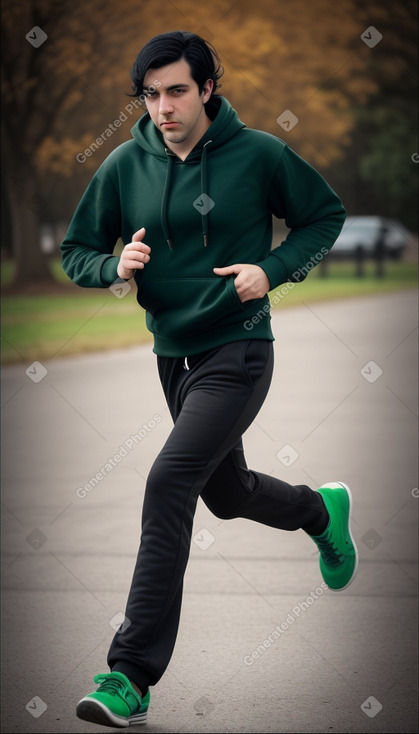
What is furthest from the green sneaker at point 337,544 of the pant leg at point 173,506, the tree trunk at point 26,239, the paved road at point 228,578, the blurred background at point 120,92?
the tree trunk at point 26,239

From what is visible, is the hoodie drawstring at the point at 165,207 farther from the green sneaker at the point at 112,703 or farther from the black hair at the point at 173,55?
the green sneaker at the point at 112,703

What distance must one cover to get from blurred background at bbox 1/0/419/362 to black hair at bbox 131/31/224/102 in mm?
10707

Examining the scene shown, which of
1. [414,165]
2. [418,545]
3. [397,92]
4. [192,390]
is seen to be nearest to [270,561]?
[418,545]

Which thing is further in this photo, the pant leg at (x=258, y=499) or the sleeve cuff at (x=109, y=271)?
the pant leg at (x=258, y=499)

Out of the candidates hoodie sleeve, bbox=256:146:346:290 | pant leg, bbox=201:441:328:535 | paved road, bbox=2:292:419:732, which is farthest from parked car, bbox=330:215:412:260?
hoodie sleeve, bbox=256:146:346:290

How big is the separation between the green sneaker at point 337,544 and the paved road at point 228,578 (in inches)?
10.2

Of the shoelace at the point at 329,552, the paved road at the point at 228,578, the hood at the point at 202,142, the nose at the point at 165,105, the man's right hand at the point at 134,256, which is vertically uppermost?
the nose at the point at 165,105

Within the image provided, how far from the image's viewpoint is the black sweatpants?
3.75 m

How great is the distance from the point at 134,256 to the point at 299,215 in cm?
65

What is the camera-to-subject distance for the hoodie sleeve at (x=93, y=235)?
404cm

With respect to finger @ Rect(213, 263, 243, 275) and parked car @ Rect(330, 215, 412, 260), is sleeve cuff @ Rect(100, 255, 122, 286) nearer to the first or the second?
finger @ Rect(213, 263, 243, 275)

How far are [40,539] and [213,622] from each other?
1645 millimetres

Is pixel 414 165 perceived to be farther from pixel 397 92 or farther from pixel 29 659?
pixel 29 659

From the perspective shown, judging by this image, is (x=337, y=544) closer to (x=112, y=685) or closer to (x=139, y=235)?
(x=112, y=685)
